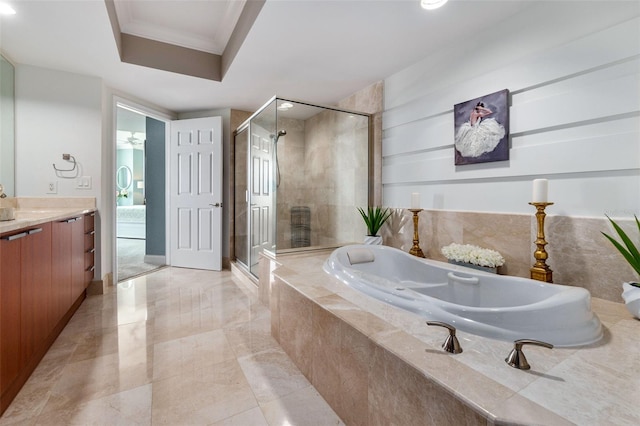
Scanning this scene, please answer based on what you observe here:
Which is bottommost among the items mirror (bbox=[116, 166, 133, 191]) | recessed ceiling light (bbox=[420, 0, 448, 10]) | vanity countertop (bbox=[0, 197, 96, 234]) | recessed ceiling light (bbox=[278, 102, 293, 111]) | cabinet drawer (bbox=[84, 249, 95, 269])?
cabinet drawer (bbox=[84, 249, 95, 269])

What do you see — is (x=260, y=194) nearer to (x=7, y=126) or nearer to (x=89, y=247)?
(x=89, y=247)

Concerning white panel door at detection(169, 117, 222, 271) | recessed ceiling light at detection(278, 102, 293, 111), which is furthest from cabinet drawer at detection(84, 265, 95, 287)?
recessed ceiling light at detection(278, 102, 293, 111)

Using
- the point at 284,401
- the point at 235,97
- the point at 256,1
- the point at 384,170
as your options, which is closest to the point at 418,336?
the point at 284,401

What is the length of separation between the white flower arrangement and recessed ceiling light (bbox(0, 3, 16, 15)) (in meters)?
3.26

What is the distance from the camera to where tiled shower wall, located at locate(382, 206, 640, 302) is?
1.45 meters

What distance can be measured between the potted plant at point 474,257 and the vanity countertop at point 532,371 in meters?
0.57

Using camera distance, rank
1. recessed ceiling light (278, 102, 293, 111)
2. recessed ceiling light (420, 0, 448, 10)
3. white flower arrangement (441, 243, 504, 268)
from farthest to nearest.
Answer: recessed ceiling light (278, 102, 293, 111)
white flower arrangement (441, 243, 504, 268)
recessed ceiling light (420, 0, 448, 10)

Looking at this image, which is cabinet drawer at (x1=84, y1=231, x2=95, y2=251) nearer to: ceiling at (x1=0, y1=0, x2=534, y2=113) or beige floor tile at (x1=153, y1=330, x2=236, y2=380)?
beige floor tile at (x1=153, y1=330, x2=236, y2=380)

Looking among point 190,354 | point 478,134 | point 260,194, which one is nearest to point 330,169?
point 260,194

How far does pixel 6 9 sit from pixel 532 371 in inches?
129

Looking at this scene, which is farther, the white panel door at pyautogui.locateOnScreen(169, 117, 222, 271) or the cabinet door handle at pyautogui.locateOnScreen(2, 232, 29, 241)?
the white panel door at pyautogui.locateOnScreen(169, 117, 222, 271)

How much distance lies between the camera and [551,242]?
5.45 feet

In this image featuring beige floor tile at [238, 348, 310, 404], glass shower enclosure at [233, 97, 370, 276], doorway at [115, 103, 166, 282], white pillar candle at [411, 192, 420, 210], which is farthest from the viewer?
doorway at [115, 103, 166, 282]

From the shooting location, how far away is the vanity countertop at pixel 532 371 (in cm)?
66
